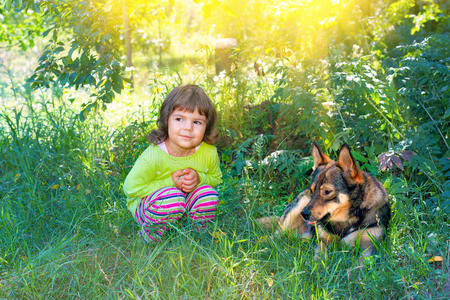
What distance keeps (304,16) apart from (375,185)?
3040 mm

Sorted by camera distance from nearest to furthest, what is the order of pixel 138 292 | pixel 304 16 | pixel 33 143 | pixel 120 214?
pixel 138 292 → pixel 120 214 → pixel 33 143 → pixel 304 16

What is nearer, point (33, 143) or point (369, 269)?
point (369, 269)

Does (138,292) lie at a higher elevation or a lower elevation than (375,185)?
lower

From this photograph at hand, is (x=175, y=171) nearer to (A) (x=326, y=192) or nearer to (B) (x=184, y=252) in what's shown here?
(B) (x=184, y=252)

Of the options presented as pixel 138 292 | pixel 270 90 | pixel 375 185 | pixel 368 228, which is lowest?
pixel 138 292

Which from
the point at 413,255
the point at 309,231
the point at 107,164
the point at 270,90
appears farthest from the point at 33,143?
the point at 413,255

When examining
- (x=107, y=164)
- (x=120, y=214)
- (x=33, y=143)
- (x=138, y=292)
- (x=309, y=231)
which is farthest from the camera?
(x=33, y=143)

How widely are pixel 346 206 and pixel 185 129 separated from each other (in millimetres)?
1386

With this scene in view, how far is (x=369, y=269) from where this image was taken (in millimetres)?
3102

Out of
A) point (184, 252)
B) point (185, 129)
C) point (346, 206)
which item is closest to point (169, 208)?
point (184, 252)

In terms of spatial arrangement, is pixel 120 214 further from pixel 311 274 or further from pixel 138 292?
pixel 311 274

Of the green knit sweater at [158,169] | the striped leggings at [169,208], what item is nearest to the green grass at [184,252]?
the striped leggings at [169,208]

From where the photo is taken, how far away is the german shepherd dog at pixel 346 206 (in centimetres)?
332

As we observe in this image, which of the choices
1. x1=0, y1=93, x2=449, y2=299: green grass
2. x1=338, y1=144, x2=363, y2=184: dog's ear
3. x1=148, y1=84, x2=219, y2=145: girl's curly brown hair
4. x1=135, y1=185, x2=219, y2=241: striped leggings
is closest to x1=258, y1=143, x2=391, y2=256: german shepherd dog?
x1=338, y1=144, x2=363, y2=184: dog's ear
